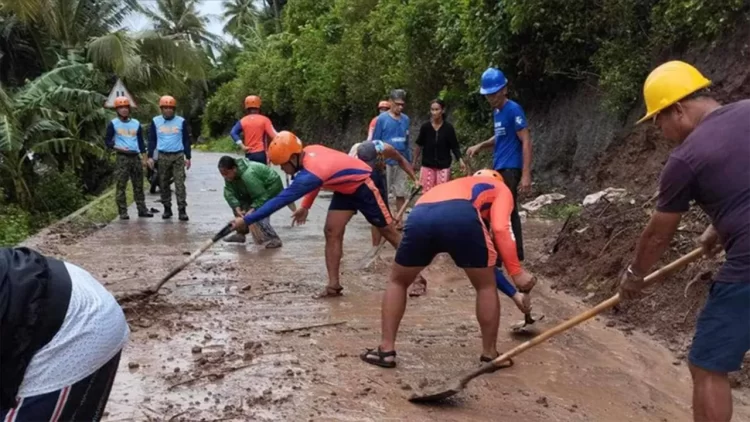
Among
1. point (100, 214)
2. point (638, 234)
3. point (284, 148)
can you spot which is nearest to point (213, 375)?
point (284, 148)

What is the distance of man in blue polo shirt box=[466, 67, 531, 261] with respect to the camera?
7348 millimetres

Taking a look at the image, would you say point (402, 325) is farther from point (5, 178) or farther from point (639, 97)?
point (5, 178)

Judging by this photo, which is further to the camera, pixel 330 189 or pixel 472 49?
pixel 472 49

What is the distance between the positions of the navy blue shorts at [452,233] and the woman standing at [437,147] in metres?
5.26

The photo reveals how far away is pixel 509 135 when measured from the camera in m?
7.57

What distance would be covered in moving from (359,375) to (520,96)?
34.4 feet

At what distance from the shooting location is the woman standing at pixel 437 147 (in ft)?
33.3

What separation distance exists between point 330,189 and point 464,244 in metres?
2.36

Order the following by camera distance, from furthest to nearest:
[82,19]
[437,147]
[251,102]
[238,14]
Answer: [238,14]
[82,19]
[251,102]
[437,147]

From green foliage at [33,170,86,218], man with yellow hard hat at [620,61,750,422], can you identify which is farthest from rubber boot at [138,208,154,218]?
man with yellow hard hat at [620,61,750,422]

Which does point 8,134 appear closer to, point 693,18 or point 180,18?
point 693,18

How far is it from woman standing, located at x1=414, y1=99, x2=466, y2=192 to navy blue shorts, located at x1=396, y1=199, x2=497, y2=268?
17.3 feet

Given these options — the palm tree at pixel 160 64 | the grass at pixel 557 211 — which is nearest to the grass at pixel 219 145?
the palm tree at pixel 160 64

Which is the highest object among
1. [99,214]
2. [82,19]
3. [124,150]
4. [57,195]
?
[82,19]
